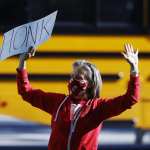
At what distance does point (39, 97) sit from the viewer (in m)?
3.42

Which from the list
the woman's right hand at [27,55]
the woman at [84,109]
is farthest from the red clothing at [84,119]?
the woman's right hand at [27,55]

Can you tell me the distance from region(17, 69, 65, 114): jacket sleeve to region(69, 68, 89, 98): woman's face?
0.32 feet

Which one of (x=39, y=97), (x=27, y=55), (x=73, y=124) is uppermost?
(x=27, y=55)

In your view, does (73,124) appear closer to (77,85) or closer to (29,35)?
Answer: (77,85)

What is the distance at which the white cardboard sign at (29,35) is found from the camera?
3391 millimetres

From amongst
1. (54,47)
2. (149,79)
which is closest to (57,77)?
(54,47)

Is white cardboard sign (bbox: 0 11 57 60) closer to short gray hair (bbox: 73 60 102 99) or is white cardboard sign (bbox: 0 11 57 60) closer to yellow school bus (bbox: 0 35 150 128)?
short gray hair (bbox: 73 60 102 99)

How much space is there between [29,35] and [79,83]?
1.04 ft

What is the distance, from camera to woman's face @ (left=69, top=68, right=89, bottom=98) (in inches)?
130

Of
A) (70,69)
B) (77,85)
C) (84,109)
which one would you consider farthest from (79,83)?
(70,69)

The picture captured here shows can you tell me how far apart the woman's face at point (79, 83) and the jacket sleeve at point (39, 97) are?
0.10 meters

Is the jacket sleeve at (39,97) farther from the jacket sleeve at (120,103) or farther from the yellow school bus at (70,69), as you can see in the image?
the yellow school bus at (70,69)

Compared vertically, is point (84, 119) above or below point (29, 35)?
below

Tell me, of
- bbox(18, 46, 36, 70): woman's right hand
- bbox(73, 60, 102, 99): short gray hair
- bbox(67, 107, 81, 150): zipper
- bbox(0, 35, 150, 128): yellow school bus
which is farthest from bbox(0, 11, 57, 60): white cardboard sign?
bbox(0, 35, 150, 128): yellow school bus
